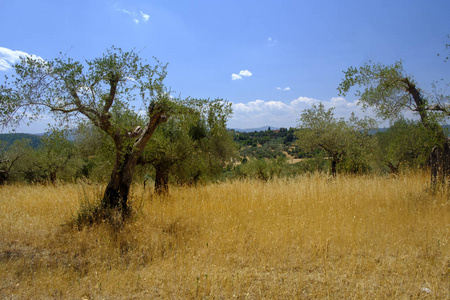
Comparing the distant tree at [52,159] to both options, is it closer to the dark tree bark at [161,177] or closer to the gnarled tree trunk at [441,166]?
the dark tree bark at [161,177]

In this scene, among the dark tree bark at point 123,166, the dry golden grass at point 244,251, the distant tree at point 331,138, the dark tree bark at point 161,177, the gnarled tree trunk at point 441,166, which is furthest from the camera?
the distant tree at point 331,138

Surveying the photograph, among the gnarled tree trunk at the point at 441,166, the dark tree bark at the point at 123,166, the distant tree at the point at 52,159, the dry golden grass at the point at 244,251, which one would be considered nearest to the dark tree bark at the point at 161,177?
the dry golden grass at the point at 244,251

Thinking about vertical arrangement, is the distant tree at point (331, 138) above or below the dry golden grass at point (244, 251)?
above

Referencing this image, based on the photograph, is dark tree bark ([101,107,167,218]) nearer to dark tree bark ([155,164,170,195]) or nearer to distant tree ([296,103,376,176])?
dark tree bark ([155,164,170,195])

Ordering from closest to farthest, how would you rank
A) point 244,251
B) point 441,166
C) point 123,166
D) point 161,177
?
point 244,251, point 123,166, point 441,166, point 161,177

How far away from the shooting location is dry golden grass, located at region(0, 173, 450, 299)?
4.00 metres

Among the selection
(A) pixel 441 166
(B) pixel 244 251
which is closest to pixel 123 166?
(B) pixel 244 251

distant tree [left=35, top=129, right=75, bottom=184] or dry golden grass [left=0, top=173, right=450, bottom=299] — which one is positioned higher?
distant tree [left=35, top=129, right=75, bottom=184]

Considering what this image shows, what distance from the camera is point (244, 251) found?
5258 mm

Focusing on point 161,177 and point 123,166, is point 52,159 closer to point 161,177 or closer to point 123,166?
point 161,177

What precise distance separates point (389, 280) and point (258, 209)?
13.0ft

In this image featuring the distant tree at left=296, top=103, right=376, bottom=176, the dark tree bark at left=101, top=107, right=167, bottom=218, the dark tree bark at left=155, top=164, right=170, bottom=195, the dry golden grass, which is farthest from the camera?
the distant tree at left=296, top=103, right=376, bottom=176

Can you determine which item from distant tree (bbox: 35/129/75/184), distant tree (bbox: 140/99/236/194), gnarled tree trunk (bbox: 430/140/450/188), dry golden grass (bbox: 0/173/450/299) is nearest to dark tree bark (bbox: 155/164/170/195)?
distant tree (bbox: 140/99/236/194)

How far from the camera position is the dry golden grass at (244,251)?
13.1ft
